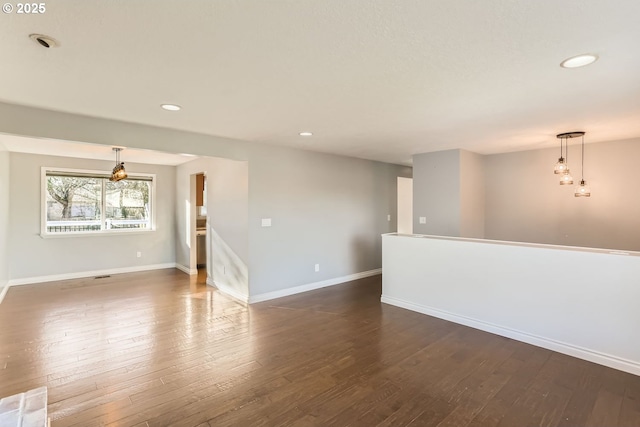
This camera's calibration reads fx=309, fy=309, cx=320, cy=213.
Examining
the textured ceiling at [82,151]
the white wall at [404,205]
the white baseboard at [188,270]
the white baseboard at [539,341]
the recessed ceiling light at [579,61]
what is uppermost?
the textured ceiling at [82,151]

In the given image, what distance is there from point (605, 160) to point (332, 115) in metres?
4.22

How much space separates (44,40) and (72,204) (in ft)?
18.2

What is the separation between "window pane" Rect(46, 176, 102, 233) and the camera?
230 inches

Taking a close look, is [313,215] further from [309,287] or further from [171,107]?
[171,107]

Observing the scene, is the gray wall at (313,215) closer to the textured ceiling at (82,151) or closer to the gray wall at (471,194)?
the textured ceiling at (82,151)

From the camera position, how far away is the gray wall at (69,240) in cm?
548

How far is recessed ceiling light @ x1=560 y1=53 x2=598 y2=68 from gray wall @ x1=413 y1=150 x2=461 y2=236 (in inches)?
118

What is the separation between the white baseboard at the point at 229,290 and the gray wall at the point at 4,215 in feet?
9.93

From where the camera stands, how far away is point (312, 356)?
9.62 feet

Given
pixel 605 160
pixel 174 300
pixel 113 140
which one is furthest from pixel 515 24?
pixel 174 300

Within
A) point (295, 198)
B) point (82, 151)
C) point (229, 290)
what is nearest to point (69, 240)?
point (82, 151)

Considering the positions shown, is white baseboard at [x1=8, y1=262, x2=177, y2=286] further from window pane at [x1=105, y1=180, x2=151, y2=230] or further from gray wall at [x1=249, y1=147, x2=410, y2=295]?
gray wall at [x1=249, y1=147, x2=410, y2=295]

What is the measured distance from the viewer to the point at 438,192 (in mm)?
5160

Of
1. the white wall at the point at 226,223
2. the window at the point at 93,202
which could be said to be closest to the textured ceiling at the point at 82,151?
the window at the point at 93,202
